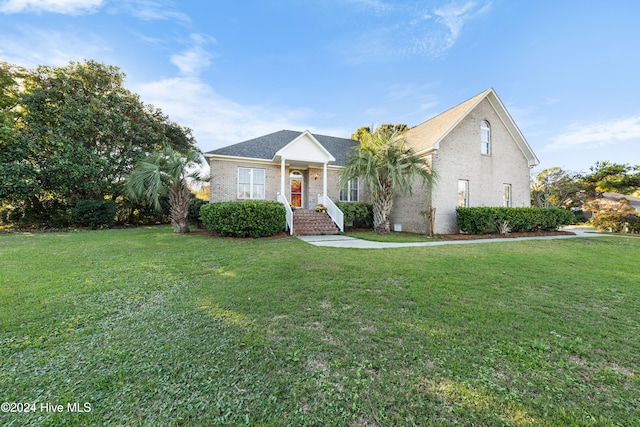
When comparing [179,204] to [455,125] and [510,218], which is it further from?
[510,218]

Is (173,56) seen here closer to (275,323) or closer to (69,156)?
(69,156)

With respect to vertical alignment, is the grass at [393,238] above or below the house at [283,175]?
below

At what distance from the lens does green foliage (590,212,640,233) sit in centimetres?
1612

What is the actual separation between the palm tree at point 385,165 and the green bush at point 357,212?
1660 mm

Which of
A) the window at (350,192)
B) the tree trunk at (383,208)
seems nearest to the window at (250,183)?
the window at (350,192)

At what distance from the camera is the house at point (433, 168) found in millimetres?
13203

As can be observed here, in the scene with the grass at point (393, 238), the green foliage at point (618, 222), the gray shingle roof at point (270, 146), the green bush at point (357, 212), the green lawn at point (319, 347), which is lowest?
the green lawn at point (319, 347)

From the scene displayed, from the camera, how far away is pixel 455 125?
13273 millimetres

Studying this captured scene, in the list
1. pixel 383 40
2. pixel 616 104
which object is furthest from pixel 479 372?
pixel 616 104

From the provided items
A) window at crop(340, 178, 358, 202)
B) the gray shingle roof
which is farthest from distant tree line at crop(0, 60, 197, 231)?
window at crop(340, 178, 358, 202)

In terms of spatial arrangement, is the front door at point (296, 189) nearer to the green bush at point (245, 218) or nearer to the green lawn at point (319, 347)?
the green bush at point (245, 218)

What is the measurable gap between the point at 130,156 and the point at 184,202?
8.78 meters

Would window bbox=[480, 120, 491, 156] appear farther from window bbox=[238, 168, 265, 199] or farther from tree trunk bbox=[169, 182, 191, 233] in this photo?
tree trunk bbox=[169, 182, 191, 233]

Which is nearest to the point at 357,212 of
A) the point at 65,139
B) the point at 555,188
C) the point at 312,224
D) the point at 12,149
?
the point at 312,224
